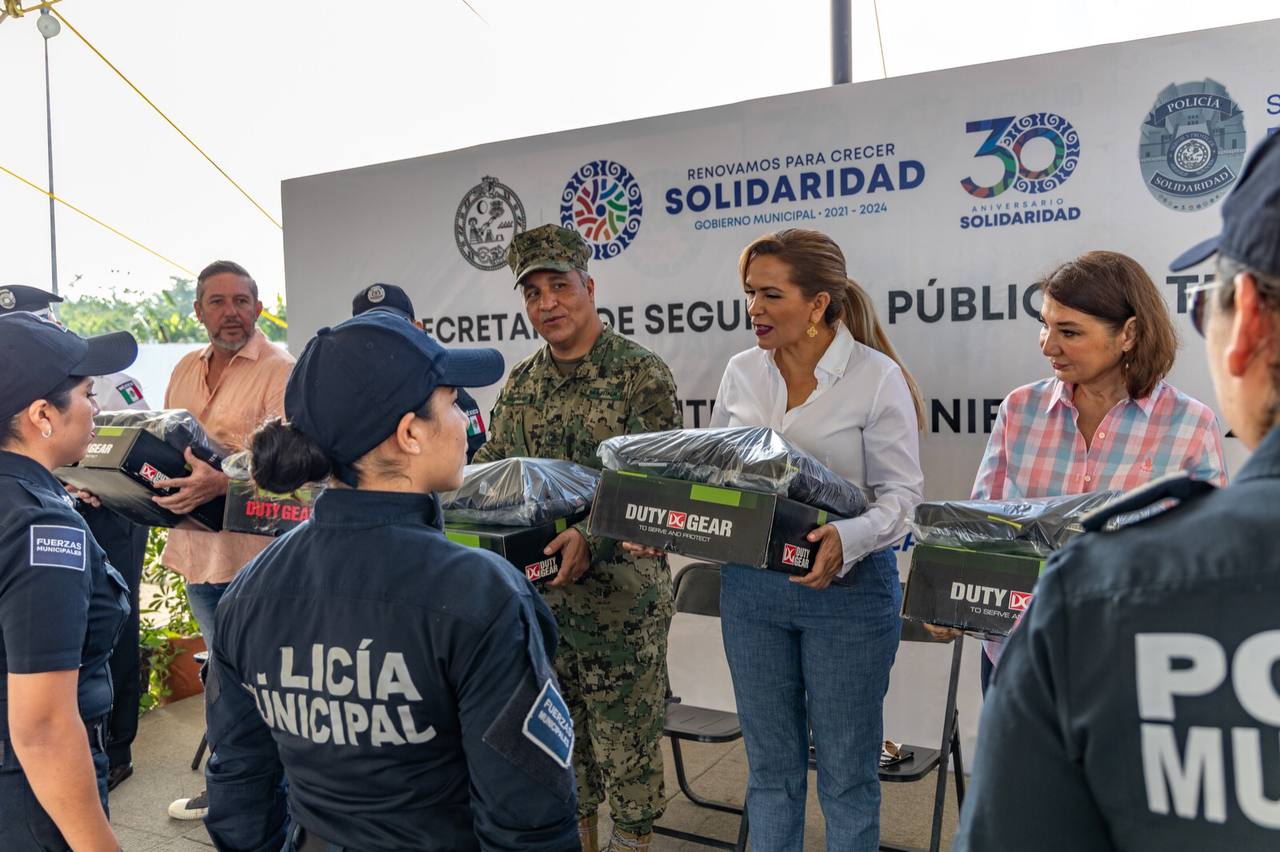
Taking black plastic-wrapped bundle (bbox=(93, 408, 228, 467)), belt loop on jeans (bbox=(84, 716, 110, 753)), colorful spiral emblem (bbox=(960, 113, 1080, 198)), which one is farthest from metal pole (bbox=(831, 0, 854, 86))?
belt loop on jeans (bbox=(84, 716, 110, 753))

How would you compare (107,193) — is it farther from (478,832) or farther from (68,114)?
(478,832)

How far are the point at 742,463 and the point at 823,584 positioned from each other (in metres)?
0.34

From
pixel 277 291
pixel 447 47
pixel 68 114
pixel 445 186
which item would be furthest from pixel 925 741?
pixel 68 114

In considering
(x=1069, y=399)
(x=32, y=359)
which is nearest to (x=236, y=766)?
(x=32, y=359)

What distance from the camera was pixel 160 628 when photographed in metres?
4.73

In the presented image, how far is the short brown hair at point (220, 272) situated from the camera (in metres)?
3.58

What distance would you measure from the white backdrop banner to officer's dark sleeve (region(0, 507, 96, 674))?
2492 millimetres

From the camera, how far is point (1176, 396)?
231 centimetres

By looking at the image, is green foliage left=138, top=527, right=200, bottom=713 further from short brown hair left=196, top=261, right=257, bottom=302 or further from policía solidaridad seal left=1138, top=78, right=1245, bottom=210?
policía solidaridad seal left=1138, top=78, right=1245, bottom=210

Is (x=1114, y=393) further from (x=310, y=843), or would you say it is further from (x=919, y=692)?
(x=310, y=843)

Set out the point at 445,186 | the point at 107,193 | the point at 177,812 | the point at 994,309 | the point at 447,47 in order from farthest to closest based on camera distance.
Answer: the point at 107,193 < the point at 447,47 < the point at 445,186 < the point at 177,812 < the point at 994,309

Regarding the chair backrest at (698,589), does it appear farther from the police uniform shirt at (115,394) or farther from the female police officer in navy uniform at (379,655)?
the police uniform shirt at (115,394)

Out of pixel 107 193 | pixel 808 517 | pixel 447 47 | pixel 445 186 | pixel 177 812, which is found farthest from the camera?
pixel 107 193

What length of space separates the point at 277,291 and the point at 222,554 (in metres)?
3.44
